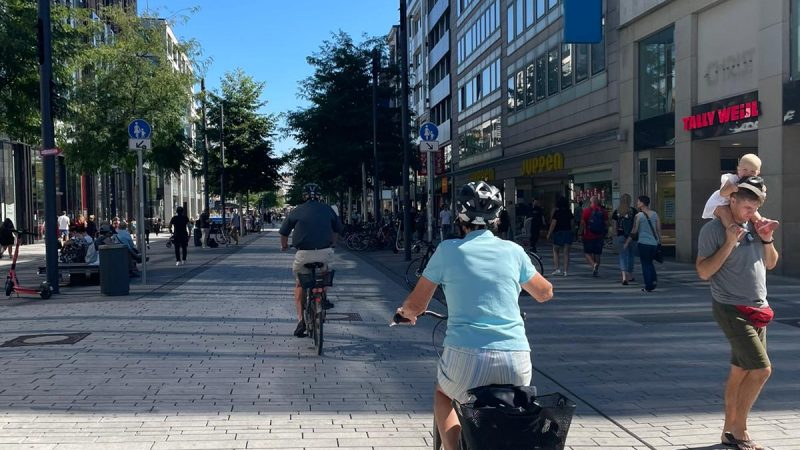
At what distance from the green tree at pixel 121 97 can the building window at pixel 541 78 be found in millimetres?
13249

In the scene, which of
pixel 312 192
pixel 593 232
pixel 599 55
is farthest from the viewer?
pixel 599 55

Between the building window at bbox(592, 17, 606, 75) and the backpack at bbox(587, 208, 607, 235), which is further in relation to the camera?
the building window at bbox(592, 17, 606, 75)

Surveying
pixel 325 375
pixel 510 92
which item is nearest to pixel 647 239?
pixel 325 375

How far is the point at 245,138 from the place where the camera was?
1906 inches

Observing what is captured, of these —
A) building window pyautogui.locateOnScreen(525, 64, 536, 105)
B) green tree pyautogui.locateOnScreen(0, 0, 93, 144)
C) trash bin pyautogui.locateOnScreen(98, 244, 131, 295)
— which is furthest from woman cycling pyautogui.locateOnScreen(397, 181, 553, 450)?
building window pyautogui.locateOnScreen(525, 64, 536, 105)

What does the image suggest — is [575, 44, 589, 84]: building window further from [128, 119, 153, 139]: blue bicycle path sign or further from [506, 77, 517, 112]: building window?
[128, 119, 153, 139]: blue bicycle path sign

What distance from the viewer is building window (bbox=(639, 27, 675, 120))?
20188 mm

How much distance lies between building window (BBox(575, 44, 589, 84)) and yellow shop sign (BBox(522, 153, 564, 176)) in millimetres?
3253

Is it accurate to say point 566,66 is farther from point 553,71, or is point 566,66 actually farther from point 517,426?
point 517,426

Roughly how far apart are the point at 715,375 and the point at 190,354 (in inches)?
200

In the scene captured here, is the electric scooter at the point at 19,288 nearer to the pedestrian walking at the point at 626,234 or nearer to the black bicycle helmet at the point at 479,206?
the pedestrian walking at the point at 626,234

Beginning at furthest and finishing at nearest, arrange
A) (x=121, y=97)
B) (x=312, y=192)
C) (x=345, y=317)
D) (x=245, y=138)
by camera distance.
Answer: (x=245, y=138) < (x=121, y=97) < (x=345, y=317) < (x=312, y=192)

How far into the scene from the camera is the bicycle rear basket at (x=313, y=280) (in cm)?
842

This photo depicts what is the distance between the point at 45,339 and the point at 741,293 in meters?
7.54
